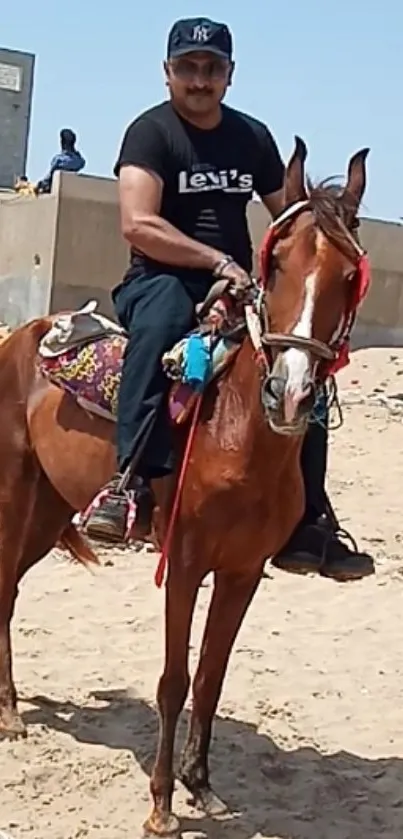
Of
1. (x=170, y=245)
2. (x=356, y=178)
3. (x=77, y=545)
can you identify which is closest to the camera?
(x=356, y=178)

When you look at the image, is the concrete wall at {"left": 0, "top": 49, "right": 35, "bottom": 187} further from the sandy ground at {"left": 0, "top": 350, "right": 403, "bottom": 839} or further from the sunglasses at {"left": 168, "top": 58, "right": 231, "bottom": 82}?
the sunglasses at {"left": 168, "top": 58, "right": 231, "bottom": 82}

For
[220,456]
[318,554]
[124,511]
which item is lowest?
[318,554]

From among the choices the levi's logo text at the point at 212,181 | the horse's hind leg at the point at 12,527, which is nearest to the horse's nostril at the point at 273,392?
the levi's logo text at the point at 212,181

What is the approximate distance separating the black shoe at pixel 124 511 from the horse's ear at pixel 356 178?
1.26 metres

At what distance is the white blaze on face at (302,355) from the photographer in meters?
3.95

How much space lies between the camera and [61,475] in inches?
217

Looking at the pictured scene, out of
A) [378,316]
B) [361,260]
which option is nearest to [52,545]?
[361,260]

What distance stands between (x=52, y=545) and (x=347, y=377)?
10.2 meters

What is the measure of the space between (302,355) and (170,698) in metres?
1.53

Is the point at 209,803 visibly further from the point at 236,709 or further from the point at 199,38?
the point at 199,38

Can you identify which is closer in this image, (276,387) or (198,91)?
(276,387)

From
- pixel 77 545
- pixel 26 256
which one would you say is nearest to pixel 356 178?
pixel 77 545

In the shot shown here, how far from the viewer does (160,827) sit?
4805mm

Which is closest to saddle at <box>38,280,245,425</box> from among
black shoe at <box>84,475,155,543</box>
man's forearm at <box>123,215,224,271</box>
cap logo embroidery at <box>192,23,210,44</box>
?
man's forearm at <box>123,215,224,271</box>
